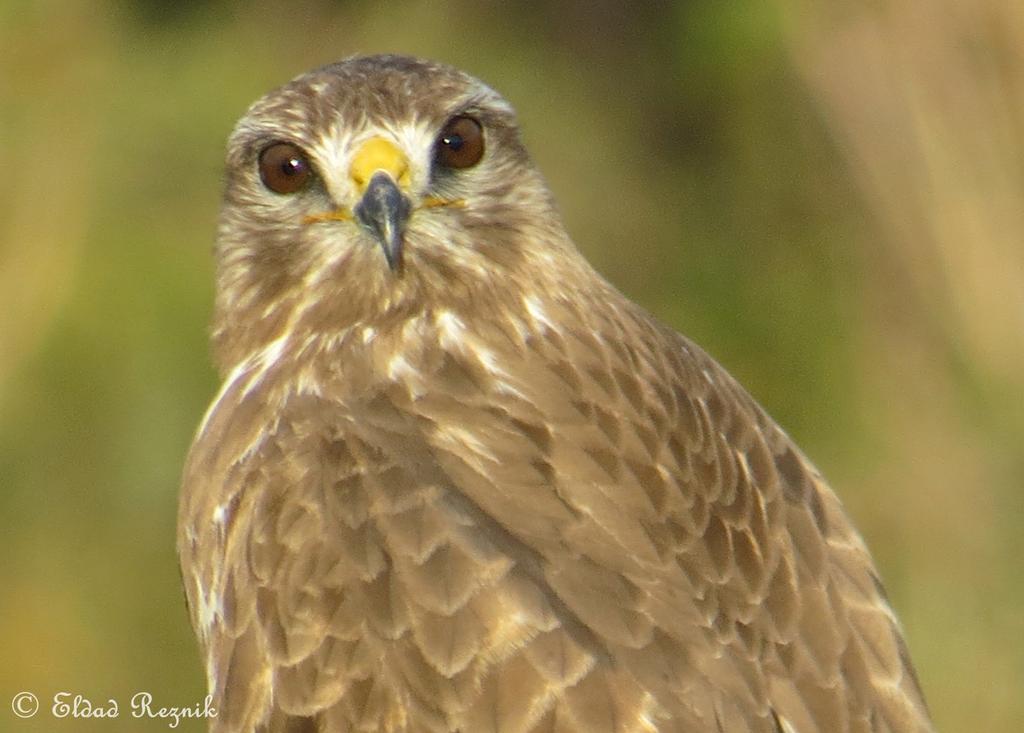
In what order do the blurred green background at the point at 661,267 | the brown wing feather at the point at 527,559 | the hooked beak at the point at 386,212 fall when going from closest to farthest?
1. the brown wing feather at the point at 527,559
2. the hooked beak at the point at 386,212
3. the blurred green background at the point at 661,267

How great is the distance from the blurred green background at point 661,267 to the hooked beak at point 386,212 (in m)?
3.75

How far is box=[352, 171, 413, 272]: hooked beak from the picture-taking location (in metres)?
4.23

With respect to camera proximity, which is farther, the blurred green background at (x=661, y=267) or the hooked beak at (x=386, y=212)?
the blurred green background at (x=661, y=267)

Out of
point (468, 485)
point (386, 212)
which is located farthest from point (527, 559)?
point (386, 212)

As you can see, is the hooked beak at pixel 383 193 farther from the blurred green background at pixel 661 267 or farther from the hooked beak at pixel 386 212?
the blurred green background at pixel 661 267

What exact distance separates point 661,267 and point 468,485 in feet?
18.1

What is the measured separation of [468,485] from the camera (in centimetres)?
404

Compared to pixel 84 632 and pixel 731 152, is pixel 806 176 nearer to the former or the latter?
pixel 731 152

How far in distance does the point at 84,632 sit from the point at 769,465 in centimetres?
434

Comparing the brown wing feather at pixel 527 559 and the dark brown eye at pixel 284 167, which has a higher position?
the dark brown eye at pixel 284 167

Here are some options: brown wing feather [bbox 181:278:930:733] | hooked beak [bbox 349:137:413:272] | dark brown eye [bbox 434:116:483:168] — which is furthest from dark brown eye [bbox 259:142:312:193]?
brown wing feather [bbox 181:278:930:733]

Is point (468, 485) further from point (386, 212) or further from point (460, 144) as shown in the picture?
point (460, 144)

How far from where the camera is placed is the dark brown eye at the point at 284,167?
180 inches

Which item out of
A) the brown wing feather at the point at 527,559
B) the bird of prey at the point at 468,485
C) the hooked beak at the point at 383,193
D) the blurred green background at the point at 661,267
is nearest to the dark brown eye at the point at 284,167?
the bird of prey at the point at 468,485
